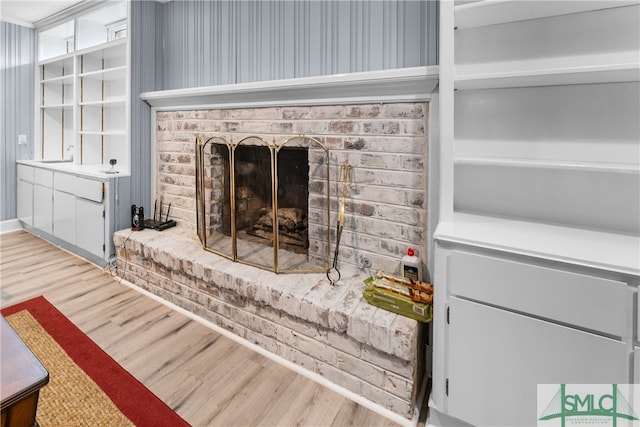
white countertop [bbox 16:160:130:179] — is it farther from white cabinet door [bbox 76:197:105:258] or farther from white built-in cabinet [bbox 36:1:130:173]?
white cabinet door [bbox 76:197:105:258]

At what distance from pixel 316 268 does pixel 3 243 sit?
12.5ft

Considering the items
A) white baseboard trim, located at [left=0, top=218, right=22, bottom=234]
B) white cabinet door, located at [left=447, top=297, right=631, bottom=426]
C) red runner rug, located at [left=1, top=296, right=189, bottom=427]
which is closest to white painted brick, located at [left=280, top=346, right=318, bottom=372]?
red runner rug, located at [left=1, top=296, right=189, bottom=427]

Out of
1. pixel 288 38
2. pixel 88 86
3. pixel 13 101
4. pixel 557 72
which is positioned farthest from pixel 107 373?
pixel 13 101

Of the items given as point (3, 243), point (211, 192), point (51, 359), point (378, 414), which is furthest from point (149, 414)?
point (3, 243)

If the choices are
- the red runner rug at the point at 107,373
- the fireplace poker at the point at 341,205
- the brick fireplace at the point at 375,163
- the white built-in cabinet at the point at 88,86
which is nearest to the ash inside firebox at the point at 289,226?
the brick fireplace at the point at 375,163

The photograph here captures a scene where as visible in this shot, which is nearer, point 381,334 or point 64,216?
point 381,334

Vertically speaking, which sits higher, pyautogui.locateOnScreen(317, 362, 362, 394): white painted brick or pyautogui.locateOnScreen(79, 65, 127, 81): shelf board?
pyautogui.locateOnScreen(79, 65, 127, 81): shelf board

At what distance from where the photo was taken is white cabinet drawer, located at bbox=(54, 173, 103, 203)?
3.04m

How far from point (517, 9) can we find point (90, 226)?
354 centimetres

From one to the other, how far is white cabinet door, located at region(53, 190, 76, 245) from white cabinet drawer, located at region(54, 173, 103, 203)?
70mm

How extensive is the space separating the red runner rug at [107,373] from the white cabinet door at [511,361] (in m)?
1.21

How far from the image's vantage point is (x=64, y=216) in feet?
11.4

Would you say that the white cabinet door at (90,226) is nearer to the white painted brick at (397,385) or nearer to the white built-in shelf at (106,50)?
the white built-in shelf at (106,50)

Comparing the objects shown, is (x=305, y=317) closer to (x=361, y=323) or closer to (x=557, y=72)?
(x=361, y=323)
